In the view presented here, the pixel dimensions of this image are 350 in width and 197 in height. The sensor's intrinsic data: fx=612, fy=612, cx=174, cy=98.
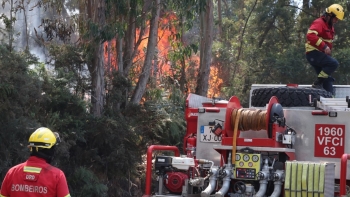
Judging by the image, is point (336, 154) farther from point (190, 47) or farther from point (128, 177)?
point (190, 47)

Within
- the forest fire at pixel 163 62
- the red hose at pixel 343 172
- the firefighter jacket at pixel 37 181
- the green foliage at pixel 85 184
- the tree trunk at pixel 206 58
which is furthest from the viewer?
the tree trunk at pixel 206 58

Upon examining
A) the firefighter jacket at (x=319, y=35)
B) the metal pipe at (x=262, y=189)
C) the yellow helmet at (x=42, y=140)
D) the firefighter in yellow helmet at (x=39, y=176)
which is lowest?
the metal pipe at (x=262, y=189)

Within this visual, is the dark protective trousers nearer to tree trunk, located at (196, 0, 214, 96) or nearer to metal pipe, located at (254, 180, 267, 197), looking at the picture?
metal pipe, located at (254, 180, 267, 197)

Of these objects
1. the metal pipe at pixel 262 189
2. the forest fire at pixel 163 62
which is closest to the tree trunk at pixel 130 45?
the forest fire at pixel 163 62

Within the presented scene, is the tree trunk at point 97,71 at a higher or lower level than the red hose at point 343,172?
higher

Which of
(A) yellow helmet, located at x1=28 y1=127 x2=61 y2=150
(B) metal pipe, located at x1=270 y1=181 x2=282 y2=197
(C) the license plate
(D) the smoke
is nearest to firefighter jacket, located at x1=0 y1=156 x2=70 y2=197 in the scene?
(A) yellow helmet, located at x1=28 y1=127 x2=61 y2=150

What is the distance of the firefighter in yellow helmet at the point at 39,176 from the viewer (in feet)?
17.5

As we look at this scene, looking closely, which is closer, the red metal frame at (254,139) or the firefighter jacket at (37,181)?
the firefighter jacket at (37,181)

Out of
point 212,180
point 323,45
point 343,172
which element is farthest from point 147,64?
point 343,172

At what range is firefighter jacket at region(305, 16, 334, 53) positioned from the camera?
10.3m

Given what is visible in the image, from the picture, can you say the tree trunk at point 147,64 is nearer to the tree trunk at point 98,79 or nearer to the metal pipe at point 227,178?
the tree trunk at point 98,79

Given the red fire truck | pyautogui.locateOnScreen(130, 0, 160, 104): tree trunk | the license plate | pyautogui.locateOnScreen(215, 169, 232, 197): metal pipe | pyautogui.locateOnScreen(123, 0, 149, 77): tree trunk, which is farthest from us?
pyautogui.locateOnScreen(123, 0, 149, 77): tree trunk

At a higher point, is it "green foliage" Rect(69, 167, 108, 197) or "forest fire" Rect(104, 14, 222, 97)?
"forest fire" Rect(104, 14, 222, 97)

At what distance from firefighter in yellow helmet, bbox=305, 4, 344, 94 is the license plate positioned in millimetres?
2384
